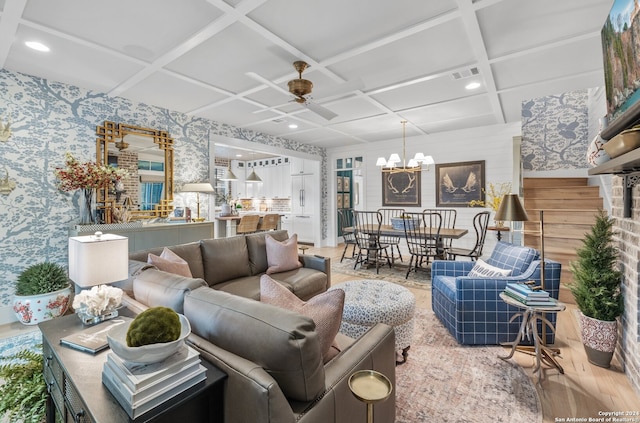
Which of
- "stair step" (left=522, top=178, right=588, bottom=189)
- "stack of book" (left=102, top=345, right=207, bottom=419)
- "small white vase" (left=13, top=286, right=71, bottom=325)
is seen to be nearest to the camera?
"stack of book" (left=102, top=345, right=207, bottom=419)

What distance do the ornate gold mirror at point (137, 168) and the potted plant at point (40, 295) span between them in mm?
914

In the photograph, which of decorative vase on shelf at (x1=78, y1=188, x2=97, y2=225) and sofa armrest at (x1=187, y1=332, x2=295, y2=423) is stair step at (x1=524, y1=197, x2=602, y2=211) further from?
decorative vase on shelf at (x1=78, y1=188, x2=97, y2=225)

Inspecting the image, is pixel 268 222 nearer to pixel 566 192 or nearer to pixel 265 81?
pixel 265 81

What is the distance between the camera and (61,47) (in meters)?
2.68

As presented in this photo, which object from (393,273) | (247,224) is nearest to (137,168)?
(247,224)

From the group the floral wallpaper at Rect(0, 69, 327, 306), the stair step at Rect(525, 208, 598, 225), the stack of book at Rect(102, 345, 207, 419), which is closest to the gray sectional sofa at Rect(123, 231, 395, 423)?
the stack of book at Rect(102, 345, 207, 419)

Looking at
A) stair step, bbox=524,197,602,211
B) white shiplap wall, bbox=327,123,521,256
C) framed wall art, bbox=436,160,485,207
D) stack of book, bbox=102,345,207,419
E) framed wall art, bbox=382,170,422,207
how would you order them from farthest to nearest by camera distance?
framed wall art, bbox=382,170,422,207
framed wall art, bbox=436,160,485,207
white shiplap wall, bbox=327,123,521,256
stair step, bbox=524,197,602,211
stack of book, bbox=102,345,207,419

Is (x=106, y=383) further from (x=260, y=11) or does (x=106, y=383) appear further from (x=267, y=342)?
(x=260, y=11)

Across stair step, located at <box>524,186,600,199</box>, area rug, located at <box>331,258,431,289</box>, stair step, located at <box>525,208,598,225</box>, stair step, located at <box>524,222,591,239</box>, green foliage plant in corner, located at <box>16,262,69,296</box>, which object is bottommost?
area rug, located at <box>331,258,431,289</box>

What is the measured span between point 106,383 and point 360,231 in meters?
4.52

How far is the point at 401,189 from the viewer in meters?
6.88

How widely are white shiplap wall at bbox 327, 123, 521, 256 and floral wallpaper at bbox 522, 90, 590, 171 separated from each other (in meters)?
0.27

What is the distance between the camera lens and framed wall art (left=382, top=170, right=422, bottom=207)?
6669 millimetres

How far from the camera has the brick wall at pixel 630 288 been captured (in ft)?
6.43
